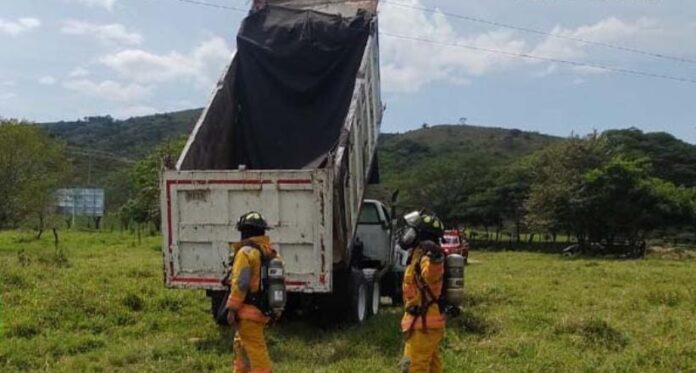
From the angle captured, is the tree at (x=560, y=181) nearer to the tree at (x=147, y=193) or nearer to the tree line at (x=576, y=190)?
the tree line at (x=576, y=190)

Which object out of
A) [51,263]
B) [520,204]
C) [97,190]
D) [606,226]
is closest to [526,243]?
[520,204]

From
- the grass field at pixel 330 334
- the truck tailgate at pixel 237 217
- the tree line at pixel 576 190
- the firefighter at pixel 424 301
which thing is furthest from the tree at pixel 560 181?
the firefighter at pixel 424 301

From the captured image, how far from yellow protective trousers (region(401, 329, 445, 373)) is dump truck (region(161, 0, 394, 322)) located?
3.01 meters

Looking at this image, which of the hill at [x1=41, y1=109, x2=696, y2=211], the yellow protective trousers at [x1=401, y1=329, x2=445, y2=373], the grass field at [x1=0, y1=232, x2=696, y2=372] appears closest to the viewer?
the yellow protective trousers at [x1=401, y1=329, x2=445, y2=373]

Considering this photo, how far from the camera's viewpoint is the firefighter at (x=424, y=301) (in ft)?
20.6

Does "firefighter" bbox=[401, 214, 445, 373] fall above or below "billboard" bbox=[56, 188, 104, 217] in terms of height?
below

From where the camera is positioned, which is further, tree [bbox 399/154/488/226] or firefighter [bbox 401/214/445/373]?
tree [bbox 399/154/488/226]

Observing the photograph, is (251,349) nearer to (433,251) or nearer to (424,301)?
(424,301)

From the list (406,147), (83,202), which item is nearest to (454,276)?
(83,202)

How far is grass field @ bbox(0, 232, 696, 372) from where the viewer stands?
8258 mm

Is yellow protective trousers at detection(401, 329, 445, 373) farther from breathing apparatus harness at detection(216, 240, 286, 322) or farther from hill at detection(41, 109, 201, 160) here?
hill at detection(41, 109, 201, 160)

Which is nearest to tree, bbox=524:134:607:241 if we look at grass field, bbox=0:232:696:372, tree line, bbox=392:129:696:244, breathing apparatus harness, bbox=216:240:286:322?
tree line, bbox=392:129:696:244

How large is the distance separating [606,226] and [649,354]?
117 feet

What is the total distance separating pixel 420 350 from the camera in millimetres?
6262
